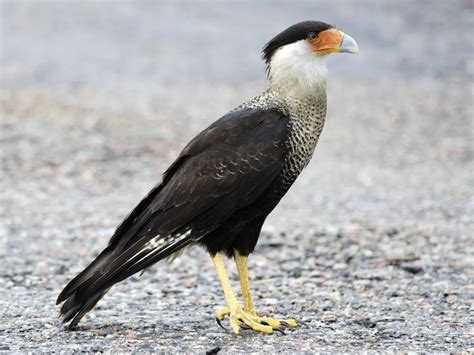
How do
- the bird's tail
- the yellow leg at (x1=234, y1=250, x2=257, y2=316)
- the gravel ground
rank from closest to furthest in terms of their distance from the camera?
1. the bird's tail
2. the yellow leg at (x1=234, y1=250, x2=257, y2=316)
3. the gravel ground

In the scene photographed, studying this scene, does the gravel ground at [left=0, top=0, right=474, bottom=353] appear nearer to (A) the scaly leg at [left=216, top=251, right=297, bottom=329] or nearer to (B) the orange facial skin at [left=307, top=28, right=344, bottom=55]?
(A) the scaly leg at [left=216, top=251, right=297, bottom=329]

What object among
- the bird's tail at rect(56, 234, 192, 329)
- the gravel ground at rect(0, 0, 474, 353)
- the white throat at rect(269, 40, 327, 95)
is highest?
the white throat at rect(269, 40, 327, 95)

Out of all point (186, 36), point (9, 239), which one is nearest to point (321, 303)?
point (9, 239)

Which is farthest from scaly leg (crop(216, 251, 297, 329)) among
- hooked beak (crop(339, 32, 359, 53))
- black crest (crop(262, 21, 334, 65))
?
hooked beak (crop(339, 32, 359, 53))

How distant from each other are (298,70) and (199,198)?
3.15 ft

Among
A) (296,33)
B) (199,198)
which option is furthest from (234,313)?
(296,33)

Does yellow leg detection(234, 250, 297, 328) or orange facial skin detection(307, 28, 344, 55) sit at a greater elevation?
orange facial skin detection(307, 28, 344, 55)

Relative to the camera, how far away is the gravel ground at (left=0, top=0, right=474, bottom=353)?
598cm

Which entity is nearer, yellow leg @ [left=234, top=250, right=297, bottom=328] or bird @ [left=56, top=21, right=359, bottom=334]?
bird @ [left=56, top=21, right=359, bottom=334]

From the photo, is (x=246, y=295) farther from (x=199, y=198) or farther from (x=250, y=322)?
(x=199, y=198)

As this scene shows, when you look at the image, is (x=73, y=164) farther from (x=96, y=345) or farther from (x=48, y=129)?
(x=96, y=345)

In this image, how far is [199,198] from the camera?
5477 mm

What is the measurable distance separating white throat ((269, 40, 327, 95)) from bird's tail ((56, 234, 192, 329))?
3.51ft

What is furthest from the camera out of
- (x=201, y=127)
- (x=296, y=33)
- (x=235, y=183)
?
(x=201, y=127)
